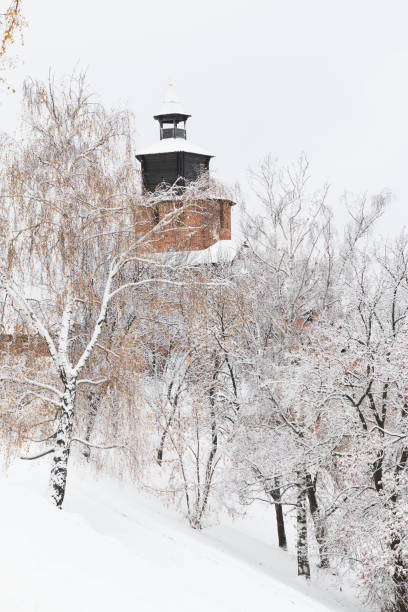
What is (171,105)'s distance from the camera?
143ft

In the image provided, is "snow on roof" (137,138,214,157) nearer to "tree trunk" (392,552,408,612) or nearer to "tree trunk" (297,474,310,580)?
"tree trunk" (297,474,310,580)

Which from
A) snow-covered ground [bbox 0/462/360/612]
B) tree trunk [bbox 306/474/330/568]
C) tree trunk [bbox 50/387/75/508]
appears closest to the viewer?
snow-covered ground [bbox 0/462/360/612]

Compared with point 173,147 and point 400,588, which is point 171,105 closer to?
point 173,147

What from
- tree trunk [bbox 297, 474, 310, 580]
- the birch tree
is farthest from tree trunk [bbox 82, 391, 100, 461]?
tree trunk [bbox 297, 474, 310, 580]

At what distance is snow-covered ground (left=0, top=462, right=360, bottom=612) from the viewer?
7.05 m

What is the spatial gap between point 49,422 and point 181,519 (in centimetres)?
782

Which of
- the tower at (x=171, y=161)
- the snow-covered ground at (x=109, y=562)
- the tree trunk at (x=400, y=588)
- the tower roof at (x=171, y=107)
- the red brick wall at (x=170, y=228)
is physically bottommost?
the tree trunk at (x=400, y=588)

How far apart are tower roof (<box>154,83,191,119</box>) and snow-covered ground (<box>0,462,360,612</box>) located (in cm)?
3094

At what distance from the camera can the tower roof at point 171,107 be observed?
43.4 metres

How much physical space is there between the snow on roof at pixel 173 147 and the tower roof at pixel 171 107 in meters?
1.69

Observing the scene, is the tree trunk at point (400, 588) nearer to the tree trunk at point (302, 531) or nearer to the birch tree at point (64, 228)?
the tree trunk at point (302, 531)

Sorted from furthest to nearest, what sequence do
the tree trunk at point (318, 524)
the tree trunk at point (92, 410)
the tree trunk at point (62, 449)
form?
1. the tree trunk at point (318, 524)
2. the tree trunk at point (92, 410)
3. the tree trunk at point (62, 449)

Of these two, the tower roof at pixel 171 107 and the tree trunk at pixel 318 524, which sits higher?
the tower roof at pixel 171 107

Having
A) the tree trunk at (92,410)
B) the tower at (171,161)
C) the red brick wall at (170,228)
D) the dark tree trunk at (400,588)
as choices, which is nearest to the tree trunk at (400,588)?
the dark tree trunk at (400,588)
